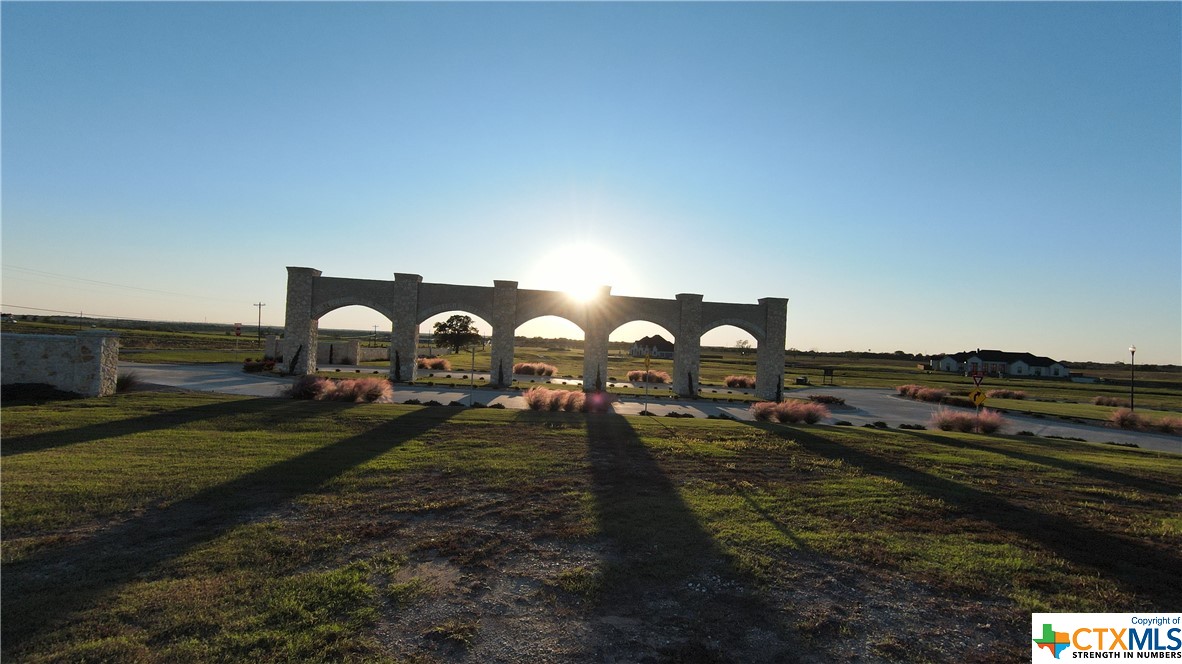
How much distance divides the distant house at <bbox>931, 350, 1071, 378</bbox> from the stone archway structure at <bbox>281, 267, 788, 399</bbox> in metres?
77.4

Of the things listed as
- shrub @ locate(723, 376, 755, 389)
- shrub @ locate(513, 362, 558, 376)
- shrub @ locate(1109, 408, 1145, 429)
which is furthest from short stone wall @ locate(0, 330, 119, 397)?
shrub @ locate(1109, 408, 1145, 429)

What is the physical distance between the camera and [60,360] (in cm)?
1434

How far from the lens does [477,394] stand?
23.5 meters

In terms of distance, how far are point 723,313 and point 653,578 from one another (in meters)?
25.5

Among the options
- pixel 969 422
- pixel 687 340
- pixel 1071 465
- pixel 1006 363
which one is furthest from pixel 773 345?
pixel 1006 363

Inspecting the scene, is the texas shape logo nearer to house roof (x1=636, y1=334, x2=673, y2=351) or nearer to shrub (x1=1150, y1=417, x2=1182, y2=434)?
shrub (x1=1150, y1=417, x2=1182, y2=434)

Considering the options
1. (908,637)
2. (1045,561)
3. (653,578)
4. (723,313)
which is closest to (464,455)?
(653,578)

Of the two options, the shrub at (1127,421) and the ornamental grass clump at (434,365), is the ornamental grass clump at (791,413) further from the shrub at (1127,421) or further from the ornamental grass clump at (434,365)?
the ornamental grass clump at (434,365)

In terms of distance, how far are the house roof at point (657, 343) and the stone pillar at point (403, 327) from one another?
2793 inches

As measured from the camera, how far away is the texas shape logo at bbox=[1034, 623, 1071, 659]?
438 centimetres

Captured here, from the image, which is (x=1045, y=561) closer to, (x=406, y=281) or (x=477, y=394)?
(x=477, y=394)

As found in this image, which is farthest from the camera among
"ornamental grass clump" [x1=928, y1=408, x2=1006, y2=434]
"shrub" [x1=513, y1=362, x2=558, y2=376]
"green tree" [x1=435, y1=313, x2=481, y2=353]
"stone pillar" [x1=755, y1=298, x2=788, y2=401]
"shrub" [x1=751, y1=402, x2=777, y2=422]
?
"green tree" [x1=435, y1=313, x2=481, y2=353]

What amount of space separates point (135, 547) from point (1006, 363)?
398 feet

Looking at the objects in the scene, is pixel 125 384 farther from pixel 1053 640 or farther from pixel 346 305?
pixel 1053 640
